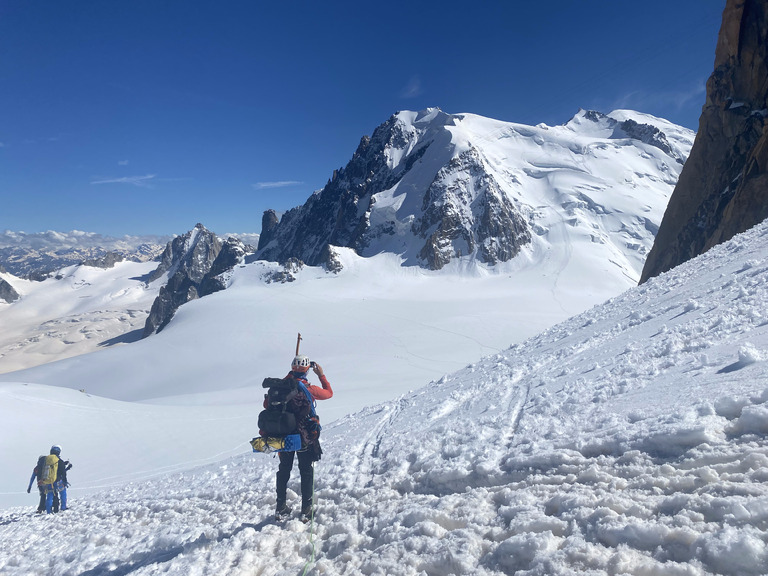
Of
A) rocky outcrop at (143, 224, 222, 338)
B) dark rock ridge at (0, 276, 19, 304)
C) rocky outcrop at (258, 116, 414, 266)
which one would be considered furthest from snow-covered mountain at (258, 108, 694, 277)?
dark rock ridge at (0, 276, 19, 304)

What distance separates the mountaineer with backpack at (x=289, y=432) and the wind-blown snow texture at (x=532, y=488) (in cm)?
35

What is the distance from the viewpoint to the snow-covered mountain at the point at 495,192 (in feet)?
219

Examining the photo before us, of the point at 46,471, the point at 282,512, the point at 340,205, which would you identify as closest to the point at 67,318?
the point at 340,205

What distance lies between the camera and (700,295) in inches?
331

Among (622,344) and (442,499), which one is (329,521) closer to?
(442,499)

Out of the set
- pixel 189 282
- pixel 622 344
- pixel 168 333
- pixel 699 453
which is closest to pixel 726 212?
pixel 622 344

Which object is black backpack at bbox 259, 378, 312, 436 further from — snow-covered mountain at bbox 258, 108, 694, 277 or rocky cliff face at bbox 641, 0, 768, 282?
snow-covered mountain at bbox 258, 108, 694, 277

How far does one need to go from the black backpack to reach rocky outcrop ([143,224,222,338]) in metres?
99.2

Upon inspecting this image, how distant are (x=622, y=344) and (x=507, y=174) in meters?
81.2

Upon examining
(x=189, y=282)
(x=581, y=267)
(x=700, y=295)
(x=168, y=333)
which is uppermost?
(x=189, y=282)

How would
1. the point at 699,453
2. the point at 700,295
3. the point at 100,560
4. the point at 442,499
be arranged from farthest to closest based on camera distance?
the point at 700,295
the point at 100,560
the point at 442,499
the point at 699,453

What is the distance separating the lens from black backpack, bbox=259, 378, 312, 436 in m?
4.89

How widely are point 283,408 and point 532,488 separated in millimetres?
2774

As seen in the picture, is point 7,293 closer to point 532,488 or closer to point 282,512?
point 282,512
